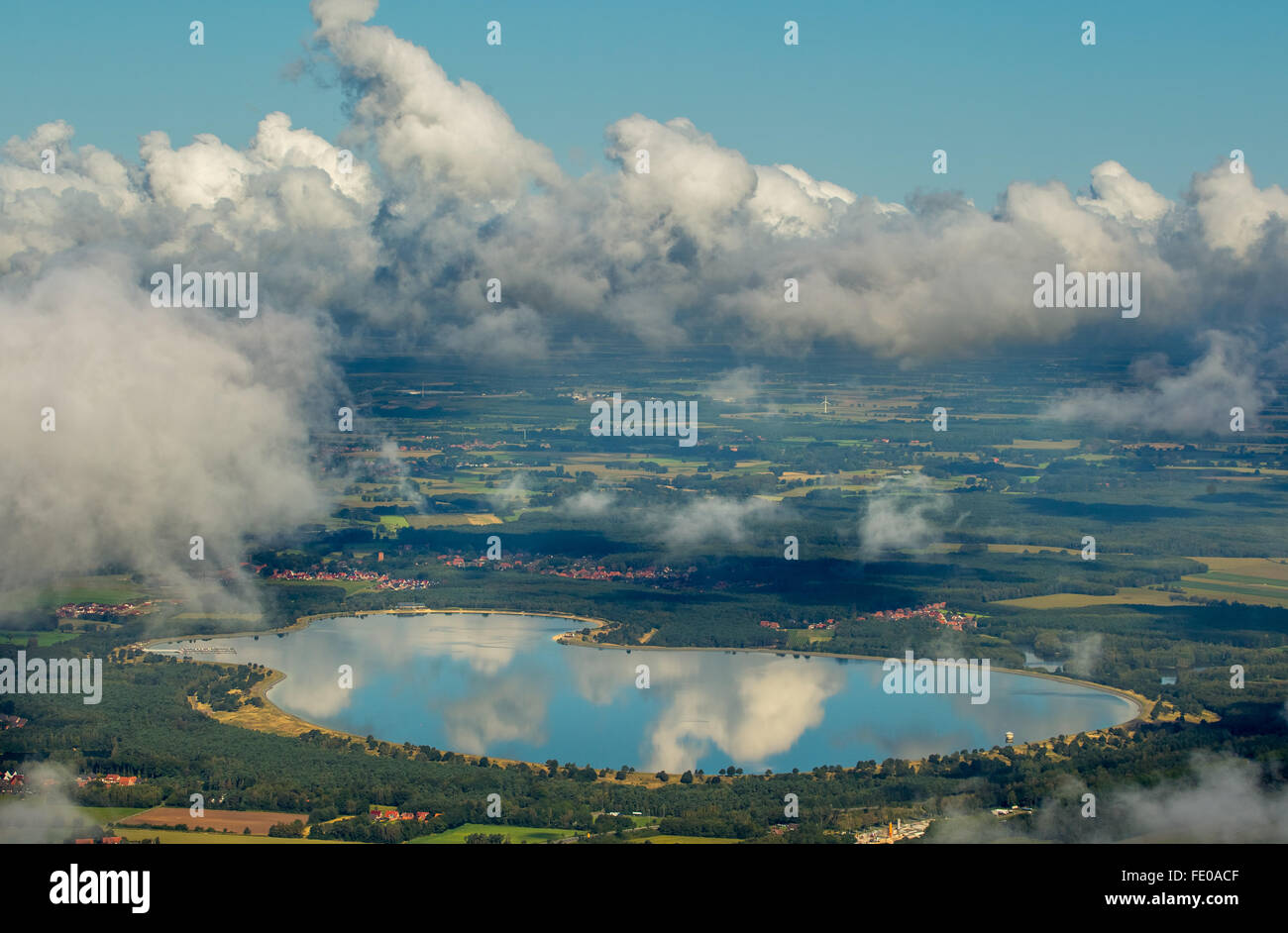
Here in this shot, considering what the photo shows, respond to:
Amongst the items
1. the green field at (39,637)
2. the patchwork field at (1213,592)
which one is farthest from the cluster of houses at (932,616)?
the green field at (39,637)

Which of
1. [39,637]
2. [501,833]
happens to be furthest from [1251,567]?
[39,637]

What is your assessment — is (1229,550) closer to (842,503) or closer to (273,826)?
(842,503)

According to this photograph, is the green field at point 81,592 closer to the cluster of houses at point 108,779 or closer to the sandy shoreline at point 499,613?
the sandy shoreline at point 499,613

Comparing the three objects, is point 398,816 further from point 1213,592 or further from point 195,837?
point 1213,592

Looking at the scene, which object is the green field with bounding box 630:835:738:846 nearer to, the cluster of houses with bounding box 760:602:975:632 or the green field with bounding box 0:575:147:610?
the cluster of houses with bounding box 760:602:975:632

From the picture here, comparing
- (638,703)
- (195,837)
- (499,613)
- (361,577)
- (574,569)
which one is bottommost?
(195,837)
